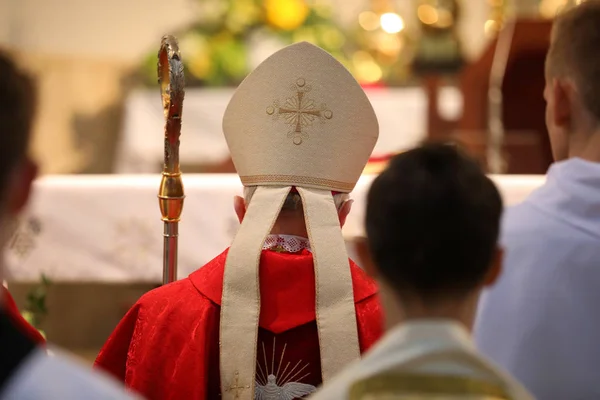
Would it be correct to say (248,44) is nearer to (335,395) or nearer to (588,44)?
(588,44)

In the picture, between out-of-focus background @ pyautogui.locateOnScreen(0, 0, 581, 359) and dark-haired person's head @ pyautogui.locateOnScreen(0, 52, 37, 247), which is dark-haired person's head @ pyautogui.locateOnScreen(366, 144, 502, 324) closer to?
dark-haired person's head @ pyautogui.locateOnScreen(0, 52, 37, 247)

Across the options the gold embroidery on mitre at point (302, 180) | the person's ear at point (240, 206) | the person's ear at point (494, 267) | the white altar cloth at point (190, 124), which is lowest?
the white altar cloth at point (190, 124)

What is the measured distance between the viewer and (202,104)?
21.1 ft

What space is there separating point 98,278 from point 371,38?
12.5 feet

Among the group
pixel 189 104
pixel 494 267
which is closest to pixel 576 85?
pixel 494 267

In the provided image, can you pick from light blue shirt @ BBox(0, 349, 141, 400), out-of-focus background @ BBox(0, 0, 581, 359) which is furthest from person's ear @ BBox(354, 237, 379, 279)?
out-of-focus background @ BBox(0, 0, 581, 359)

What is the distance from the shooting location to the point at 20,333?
1206 mm

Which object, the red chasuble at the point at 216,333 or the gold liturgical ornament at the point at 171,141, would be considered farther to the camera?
the gold liturgical ornament at the point at 171,141

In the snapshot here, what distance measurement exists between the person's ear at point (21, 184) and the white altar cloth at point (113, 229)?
7.98 feet

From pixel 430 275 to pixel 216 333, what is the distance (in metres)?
1.04

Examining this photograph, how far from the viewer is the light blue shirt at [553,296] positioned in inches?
68.6

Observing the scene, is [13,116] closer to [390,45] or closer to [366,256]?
[366,256]

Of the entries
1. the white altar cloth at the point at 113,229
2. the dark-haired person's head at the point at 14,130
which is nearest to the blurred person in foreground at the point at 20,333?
the dark-haired person's head at the point at 14,130

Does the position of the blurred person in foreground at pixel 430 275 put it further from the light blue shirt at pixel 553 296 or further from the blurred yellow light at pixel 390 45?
the blurred yellow light at pixel 390 45
